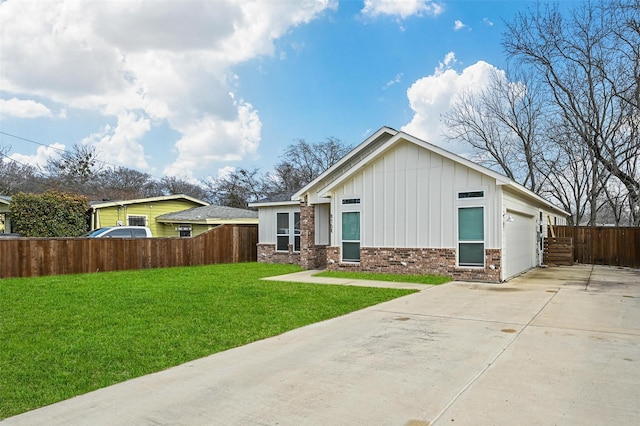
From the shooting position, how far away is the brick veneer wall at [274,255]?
61.4 feet

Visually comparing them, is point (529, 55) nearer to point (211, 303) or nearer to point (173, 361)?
point (211, 303)

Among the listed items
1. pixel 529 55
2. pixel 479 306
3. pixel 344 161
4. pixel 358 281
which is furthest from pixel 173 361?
pixel 529 55

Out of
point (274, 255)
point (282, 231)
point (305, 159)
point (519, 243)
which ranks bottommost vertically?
point (274, 255)

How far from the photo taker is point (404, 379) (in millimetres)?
4559

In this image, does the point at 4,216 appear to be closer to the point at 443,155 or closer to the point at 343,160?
the point at 343,160

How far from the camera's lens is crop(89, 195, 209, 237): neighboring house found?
77.9 feet

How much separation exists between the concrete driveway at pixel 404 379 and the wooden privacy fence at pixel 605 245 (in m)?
14.2

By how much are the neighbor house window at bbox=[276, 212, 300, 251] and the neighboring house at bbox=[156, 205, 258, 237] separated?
210 inches

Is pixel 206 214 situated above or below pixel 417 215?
above

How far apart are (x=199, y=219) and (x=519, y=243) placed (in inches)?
633

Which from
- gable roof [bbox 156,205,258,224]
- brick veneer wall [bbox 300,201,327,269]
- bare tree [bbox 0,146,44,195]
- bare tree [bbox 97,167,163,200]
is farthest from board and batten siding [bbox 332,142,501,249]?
bare tree [bbox 0,146,44,195]

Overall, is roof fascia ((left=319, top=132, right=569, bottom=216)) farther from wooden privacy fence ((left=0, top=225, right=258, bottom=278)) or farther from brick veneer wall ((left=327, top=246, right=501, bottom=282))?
wooden privacy fence ((left=0, top=225, right=258, bottom=278))

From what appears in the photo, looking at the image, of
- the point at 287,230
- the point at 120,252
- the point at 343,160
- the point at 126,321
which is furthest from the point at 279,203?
the point at 126,321

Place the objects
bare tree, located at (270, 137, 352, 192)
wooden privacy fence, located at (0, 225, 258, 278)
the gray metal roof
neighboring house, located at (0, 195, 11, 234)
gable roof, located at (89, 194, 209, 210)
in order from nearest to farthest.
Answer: wooden privacy fence, located at (0, 225, 258, 278)
gable roof, located at (89, 194, 209, 210)
neighboring house, located at (0, 195, 11, 234)
the gray metal roof
bare tree, located at (270, 137, 352, 192)
